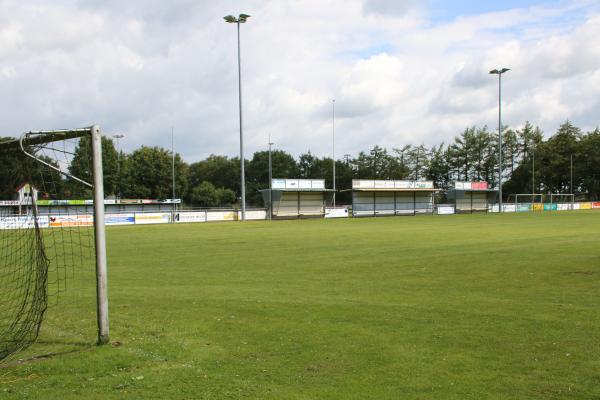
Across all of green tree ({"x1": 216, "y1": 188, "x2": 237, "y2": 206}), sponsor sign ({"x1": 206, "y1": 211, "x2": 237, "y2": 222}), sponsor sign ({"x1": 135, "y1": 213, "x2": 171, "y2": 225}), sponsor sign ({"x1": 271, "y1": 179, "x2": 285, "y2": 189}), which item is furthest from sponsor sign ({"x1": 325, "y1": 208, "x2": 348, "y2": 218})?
green tree ({"x1": 216, "y1": 188, "x2": 237, "y2": 206})

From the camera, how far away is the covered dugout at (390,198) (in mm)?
63963

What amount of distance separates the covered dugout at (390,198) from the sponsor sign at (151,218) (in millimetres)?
23878

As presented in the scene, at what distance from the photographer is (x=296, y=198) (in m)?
60.0

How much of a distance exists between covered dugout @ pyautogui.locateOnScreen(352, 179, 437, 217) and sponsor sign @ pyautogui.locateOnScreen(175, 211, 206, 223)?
64.8 ft

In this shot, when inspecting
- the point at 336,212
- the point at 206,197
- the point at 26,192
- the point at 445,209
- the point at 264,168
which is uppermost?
the point at 264,168

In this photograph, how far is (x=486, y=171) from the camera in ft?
362

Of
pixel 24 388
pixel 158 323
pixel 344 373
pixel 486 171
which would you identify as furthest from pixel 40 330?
pixel 486 171

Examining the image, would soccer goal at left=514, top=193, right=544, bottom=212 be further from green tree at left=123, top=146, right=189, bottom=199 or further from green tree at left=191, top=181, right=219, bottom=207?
green tree at left=123, top=146, right=189, bottom=199

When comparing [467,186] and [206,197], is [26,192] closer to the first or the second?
A: [467,186]

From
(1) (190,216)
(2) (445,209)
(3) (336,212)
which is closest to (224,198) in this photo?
(3) (336,212)

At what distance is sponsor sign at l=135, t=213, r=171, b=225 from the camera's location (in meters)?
48.3

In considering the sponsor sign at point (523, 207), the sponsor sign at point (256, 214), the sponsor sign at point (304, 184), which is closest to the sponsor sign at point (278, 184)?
the sponsor sign at point (304, 184)

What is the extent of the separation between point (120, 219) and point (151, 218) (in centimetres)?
291

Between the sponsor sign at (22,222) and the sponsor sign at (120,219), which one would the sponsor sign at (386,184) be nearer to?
the sponsor sign at (120,219)
